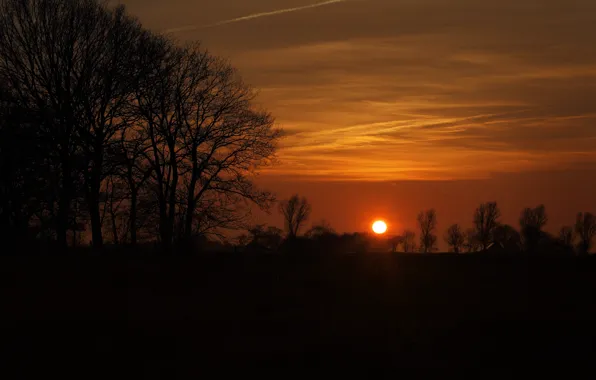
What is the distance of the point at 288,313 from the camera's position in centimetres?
1900

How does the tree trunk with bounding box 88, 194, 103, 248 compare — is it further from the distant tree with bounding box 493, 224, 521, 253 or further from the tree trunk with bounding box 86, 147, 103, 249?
the distant tree with bounding box 493, 224, 521, 253

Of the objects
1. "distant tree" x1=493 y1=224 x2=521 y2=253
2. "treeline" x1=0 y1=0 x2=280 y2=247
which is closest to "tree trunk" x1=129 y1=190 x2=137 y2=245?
"treeline" x1=0 y1=0 x2=280 y2=247

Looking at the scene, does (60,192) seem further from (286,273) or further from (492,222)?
(492,222)

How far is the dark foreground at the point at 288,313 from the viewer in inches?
599

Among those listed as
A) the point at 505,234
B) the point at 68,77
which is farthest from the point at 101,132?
the point at 505,234

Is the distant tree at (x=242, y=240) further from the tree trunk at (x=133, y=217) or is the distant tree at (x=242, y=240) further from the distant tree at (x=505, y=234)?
the distant tree at (x=505, y=234)

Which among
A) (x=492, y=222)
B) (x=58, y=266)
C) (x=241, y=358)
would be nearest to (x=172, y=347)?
(x=241, y=358)

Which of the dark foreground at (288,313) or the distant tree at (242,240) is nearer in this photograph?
the dark foreground at (288,313)

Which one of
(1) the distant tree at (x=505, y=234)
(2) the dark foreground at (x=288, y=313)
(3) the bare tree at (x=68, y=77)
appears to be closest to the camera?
(2) the dark foreground at (x=288, y=313)

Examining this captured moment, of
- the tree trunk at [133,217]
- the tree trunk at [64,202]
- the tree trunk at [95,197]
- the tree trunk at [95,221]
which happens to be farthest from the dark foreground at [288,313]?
the tree trunk at [133,217]

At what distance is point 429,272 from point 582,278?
4.97 metres

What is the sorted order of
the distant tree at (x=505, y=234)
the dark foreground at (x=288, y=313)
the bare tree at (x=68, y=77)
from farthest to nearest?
the distant tree at (x=505, y=234)
the bare tree at (x=68, y=77)
the dark foreground at (x=288, y=313)

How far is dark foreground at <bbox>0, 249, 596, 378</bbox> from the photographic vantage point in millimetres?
15203

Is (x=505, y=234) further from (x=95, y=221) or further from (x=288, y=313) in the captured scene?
(x=288, y=313)
